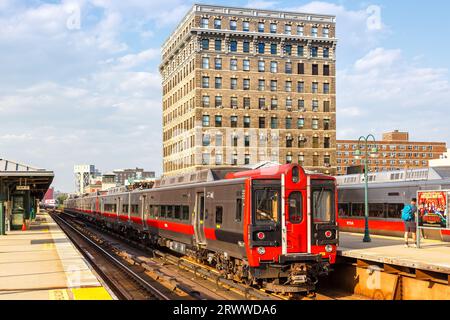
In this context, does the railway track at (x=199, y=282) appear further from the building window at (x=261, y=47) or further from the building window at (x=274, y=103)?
the building window at (x=261, y=47)

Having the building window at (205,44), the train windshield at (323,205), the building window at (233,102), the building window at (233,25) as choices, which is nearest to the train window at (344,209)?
the train windshield at (323,205)

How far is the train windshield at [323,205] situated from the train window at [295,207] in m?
0.52

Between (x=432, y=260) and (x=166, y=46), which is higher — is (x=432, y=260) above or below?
below

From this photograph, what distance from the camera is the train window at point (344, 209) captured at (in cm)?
3350

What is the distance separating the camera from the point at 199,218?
20688 mm

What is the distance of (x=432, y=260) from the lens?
15453 millimetres

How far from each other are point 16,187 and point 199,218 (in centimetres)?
2448

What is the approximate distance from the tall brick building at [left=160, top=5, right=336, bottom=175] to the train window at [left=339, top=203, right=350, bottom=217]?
41645mm

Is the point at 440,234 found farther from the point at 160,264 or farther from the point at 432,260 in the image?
the point at 160,264

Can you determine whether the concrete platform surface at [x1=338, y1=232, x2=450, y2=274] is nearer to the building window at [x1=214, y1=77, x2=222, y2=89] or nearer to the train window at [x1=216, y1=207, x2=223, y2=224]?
the train window at [x1=216, y1=207, x2=223, y2=224]

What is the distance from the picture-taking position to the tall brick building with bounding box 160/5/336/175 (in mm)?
77500

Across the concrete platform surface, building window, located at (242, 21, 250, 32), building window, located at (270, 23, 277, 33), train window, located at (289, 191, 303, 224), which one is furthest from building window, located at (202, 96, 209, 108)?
train window, located at (289, 191, 303, 224)
